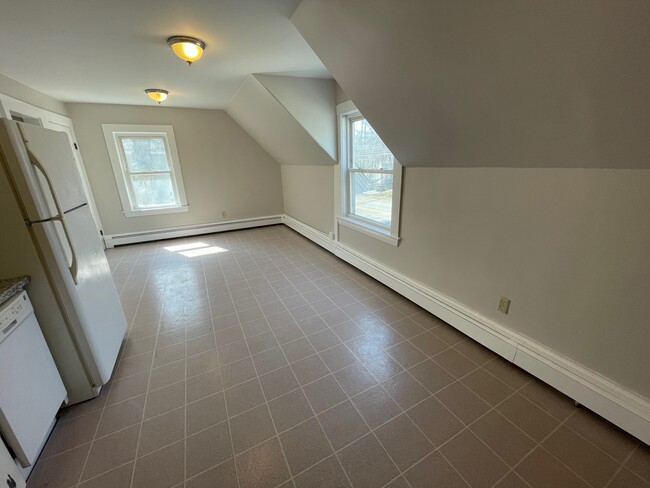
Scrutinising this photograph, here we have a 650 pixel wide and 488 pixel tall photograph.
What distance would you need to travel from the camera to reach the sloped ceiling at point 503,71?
2.95ft

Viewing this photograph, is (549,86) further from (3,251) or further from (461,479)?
(3,251)

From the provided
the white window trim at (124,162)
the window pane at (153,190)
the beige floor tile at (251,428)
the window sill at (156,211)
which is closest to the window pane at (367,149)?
the beige floor tile at (251,428)

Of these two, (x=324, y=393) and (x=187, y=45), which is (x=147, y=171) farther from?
(x=324, y=393)

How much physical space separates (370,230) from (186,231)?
360 cm

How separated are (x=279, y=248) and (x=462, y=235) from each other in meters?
2.84

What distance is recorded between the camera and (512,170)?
5.23 feet

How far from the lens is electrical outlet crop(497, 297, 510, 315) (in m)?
1.76

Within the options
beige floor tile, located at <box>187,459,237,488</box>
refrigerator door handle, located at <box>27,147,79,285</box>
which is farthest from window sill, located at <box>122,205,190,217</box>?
beige floor tile, located at <box>187,459,237,488</box>

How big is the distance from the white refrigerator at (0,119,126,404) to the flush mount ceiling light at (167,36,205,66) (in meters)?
0.98

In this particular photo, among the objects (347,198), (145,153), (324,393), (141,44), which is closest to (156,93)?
(141,44)

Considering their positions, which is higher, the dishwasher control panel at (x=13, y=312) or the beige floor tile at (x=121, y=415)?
the dishwasher control panel at (x=13, y=312)

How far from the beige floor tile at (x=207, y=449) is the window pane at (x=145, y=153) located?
14.7 feet

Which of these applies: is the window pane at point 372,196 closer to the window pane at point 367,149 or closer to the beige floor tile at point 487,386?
the window pane at point 367,149

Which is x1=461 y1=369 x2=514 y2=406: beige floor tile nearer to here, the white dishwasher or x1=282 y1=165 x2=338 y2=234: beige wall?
the white dishwasher
